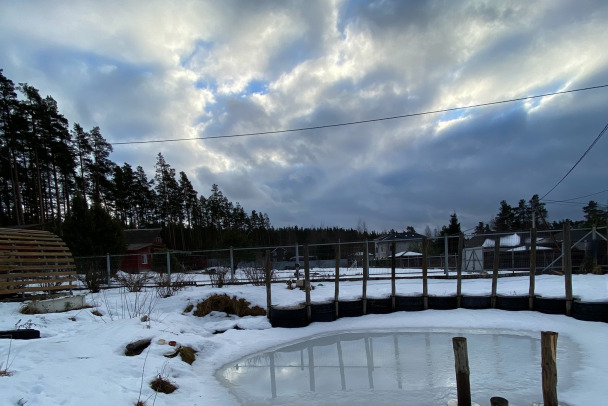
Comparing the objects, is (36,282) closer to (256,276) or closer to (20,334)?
(20,334)

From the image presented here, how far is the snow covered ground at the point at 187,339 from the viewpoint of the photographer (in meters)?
3.83

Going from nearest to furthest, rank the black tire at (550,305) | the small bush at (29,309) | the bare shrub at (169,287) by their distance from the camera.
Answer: the black tire at (550,305)
the small bush at (29,309)
the bare shrub at (169,287)

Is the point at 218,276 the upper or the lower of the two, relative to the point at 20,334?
lower

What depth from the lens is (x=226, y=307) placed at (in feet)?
29.2

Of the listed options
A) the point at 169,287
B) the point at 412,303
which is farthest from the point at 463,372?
the point at 169,287

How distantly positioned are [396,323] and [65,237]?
1941 centimetres

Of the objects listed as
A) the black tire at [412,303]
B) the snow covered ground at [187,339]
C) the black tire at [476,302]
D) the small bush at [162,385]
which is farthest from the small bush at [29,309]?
the black tire at [476,302]

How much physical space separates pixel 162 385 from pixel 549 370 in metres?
4.34

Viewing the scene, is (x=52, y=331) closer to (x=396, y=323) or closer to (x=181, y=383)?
(x=181, y=383)

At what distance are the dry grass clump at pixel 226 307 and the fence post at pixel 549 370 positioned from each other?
6.47 metres

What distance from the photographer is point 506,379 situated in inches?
177

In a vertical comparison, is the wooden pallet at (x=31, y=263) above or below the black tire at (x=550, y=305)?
above

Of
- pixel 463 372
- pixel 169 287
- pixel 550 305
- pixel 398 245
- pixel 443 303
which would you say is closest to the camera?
pixel 463 372

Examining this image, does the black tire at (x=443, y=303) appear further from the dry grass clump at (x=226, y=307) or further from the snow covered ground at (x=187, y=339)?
the dry grass clump at (x=226, y=307)
